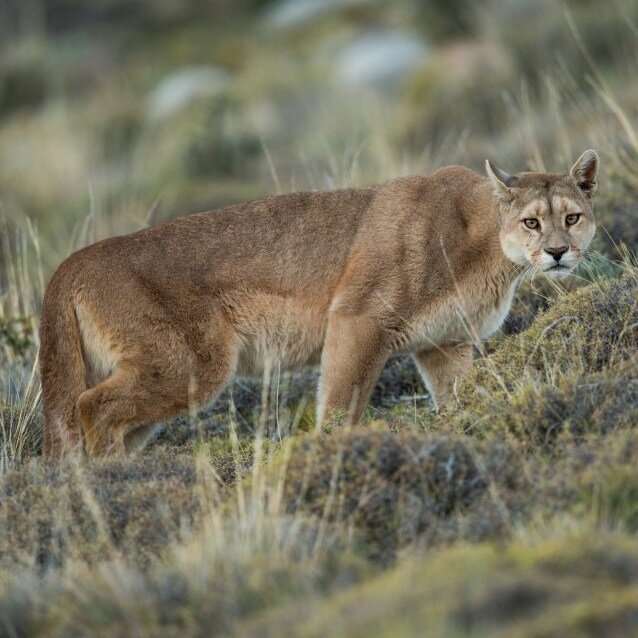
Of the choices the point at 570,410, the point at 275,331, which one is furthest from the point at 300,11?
the point at 570,410

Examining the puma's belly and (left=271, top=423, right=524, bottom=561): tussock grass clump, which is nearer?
(left=271, top=423, right=524, bottom=561): tussock grass clump

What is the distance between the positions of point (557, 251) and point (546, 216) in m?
Result: 0.25

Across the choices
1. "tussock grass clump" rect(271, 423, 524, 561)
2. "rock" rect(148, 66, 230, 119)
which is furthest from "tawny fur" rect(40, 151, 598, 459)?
"rock" rect(148, 66, 230, 119)

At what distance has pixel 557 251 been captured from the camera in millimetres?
6836

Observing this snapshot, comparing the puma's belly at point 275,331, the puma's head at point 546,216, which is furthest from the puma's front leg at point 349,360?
the puma's head at point 546,216

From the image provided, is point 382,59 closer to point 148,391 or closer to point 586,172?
point 586,172

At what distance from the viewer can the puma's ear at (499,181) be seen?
7117 millimetres

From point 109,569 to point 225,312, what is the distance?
2831 mm

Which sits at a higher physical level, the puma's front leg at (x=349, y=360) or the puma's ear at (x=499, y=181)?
the puma's ear at (x=499, y=181)

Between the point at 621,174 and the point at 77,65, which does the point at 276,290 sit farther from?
the point at 77,65

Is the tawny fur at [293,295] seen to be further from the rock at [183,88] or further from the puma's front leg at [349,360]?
the rock at [183,88]

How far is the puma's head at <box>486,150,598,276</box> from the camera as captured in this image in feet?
22.6

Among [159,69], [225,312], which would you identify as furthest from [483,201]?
[159,69]

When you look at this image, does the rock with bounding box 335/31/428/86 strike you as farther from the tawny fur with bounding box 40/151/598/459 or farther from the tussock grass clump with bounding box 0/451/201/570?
the tussock grass clump with bounding box 0/451/201/570
